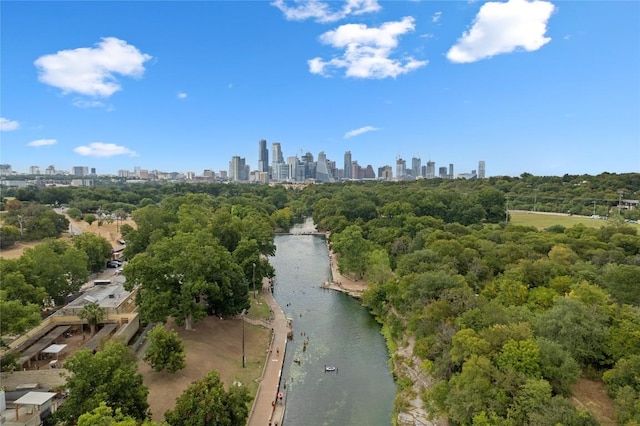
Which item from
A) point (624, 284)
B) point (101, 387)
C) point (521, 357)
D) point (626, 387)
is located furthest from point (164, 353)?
point (624, 284)

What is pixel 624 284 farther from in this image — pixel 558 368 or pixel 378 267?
pixel 378 267

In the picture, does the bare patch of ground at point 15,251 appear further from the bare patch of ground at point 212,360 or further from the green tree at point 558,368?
the green tree at point 558,368

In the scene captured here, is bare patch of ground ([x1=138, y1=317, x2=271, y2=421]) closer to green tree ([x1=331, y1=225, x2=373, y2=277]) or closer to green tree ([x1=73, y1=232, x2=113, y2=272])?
green tree ([x1=331, y1=225, x2=373, y2=277])

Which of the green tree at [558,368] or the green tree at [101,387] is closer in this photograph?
the green tree at [101,387]

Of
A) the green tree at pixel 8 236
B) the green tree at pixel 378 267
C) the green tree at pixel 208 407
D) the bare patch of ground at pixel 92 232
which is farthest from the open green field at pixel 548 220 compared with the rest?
the green tree at pixel 8 236

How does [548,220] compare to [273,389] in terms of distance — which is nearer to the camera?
[273,389]

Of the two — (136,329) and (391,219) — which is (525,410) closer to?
(136,329)
